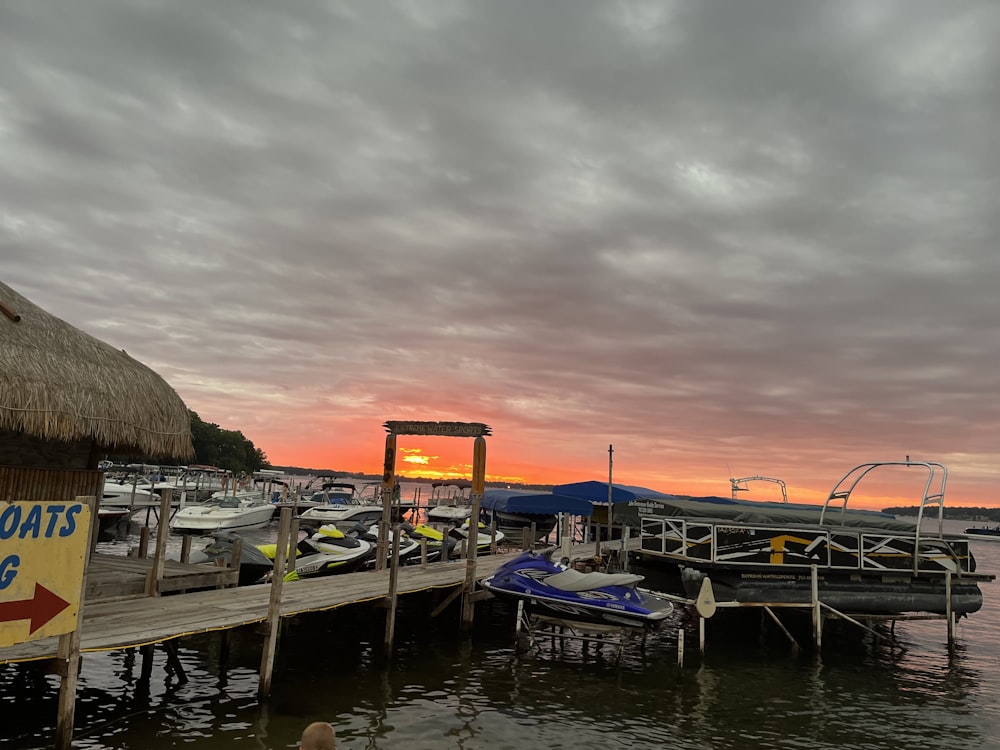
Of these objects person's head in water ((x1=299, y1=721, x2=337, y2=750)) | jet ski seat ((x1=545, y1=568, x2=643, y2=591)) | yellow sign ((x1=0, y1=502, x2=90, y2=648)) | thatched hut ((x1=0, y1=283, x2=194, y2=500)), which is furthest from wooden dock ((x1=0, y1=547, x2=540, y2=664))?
person's head in water ((x1=299, y1=721, x2=337, y2=750))

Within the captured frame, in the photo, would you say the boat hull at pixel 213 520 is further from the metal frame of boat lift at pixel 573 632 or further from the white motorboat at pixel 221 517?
the metal frame of boat lift at pixel 573 632

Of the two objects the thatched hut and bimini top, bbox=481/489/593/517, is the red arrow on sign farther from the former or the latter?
bimini top, bbox=481/489/593/517

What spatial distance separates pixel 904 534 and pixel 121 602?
20.4 meters

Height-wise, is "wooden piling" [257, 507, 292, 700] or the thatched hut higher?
the thatched hut

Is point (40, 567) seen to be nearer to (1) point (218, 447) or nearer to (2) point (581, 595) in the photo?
(2) point (581, 595)

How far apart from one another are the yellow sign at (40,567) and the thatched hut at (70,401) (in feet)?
14.9

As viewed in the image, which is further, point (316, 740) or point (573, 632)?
point (573, 632)

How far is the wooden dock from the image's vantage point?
10.5m

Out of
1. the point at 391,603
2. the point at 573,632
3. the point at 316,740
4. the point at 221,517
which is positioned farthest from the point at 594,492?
the point at 316,740

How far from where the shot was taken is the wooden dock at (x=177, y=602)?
34.4 ft

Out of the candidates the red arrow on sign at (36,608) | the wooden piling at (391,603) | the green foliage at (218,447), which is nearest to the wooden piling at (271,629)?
the wooden piling at (391,603)

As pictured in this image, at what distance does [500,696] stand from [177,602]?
6.74m

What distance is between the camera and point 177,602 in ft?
44.8

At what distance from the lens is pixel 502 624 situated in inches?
828
